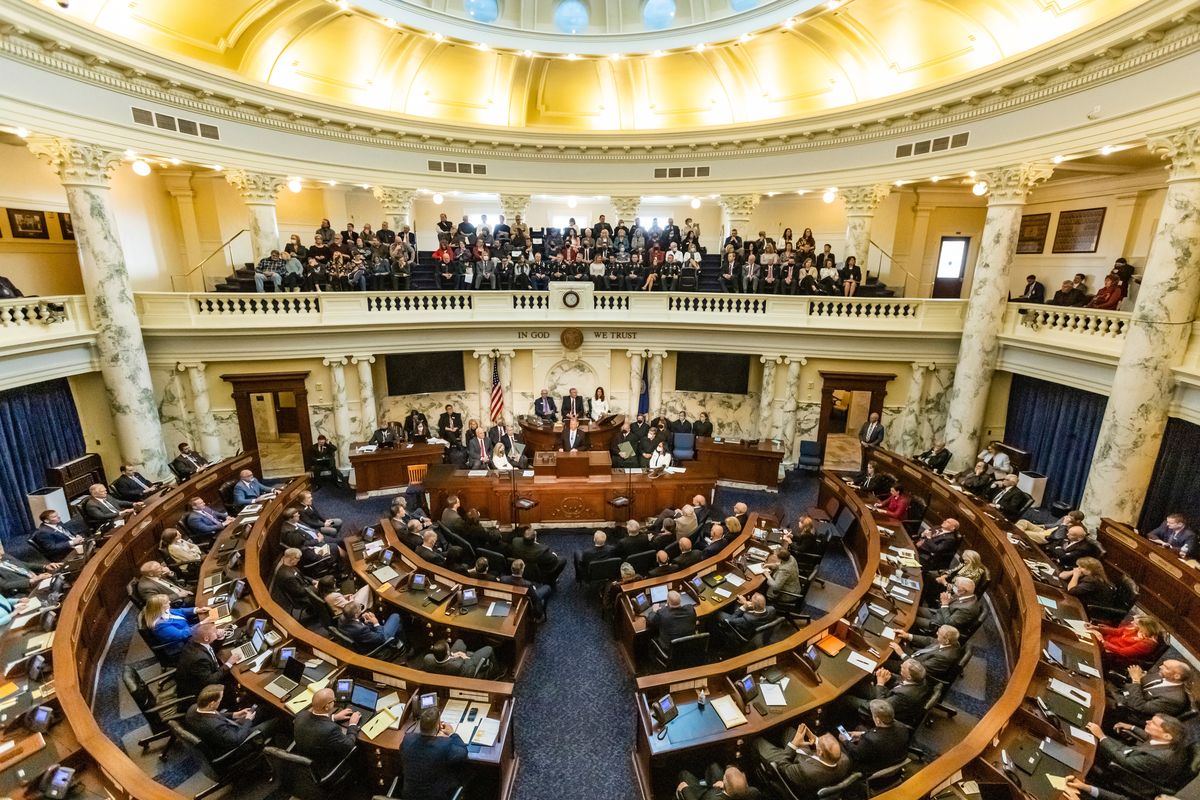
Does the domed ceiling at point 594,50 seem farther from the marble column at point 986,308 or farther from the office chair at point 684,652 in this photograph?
the office chair at point 684,652

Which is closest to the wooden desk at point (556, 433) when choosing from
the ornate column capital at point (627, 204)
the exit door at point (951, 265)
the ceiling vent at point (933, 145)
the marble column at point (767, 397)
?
the marble column at point (767, 397)

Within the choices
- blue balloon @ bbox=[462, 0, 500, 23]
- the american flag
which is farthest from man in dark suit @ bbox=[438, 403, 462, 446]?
blue balloon @ bbox=[462, 0, 500, 23]

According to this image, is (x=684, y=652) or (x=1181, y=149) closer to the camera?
(x=684, y=652)

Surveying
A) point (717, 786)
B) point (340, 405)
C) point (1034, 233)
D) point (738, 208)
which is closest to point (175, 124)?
point (340, 405)

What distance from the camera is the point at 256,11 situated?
1257cm

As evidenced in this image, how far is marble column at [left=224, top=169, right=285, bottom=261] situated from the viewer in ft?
41.8

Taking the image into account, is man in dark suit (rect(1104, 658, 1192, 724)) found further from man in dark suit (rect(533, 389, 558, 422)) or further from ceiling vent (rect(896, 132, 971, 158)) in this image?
man in dark suit (rect(533, 389, 558, 422))

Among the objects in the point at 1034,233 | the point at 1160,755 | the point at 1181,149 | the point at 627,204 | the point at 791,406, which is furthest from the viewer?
the point at 627,204

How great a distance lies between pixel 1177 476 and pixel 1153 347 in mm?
2236

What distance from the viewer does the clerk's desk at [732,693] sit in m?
5.04

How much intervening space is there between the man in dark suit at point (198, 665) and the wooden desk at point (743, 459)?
959 centimetres

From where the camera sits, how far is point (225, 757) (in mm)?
4871

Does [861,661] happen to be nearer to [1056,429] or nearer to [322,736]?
[322,736]

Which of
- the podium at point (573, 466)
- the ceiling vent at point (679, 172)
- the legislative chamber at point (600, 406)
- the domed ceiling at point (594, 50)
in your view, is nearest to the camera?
the legislative chamber at point (600, 406)
